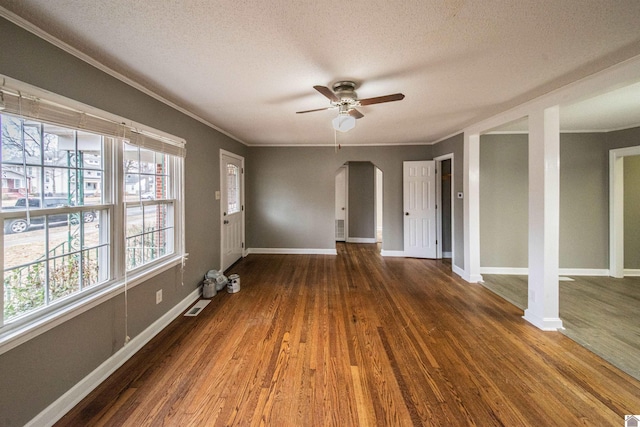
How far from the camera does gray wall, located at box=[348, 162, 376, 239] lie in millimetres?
7332

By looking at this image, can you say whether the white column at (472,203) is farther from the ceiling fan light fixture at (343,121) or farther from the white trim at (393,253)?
the ceiling fan light fixture at (343,121)

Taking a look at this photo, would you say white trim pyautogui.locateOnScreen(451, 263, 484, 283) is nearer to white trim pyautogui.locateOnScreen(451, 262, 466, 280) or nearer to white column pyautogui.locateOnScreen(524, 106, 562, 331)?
white trim pyautogui.locateOnScreen(451, 262, 466, 280)

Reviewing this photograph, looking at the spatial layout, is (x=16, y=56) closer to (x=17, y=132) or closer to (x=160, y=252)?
(x=17, y=132)

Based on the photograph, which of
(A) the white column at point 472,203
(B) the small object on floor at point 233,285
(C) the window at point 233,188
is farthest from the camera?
(C) the window at point 233,188

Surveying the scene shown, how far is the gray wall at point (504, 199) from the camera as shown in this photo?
4.30 metres

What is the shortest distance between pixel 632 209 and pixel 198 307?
671cm

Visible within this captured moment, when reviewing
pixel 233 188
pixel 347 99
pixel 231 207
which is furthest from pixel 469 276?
pixel 233 188

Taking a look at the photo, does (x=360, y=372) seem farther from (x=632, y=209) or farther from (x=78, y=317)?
(x=632, y=209)

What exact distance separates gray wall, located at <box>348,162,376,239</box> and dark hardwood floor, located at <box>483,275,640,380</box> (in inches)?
136

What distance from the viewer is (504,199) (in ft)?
14.3

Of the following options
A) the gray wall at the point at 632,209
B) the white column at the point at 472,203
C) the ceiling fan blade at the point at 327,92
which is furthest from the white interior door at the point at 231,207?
the gray wall at the point at 632,209

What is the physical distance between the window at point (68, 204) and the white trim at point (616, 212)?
6379 millimetres

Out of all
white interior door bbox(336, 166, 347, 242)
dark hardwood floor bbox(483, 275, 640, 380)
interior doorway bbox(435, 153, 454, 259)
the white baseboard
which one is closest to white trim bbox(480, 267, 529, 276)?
dark hardwood floor bbox(483, 275, 640, 380)

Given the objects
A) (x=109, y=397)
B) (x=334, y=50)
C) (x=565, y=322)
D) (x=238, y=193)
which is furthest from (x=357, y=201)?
(x=109, y=397)
